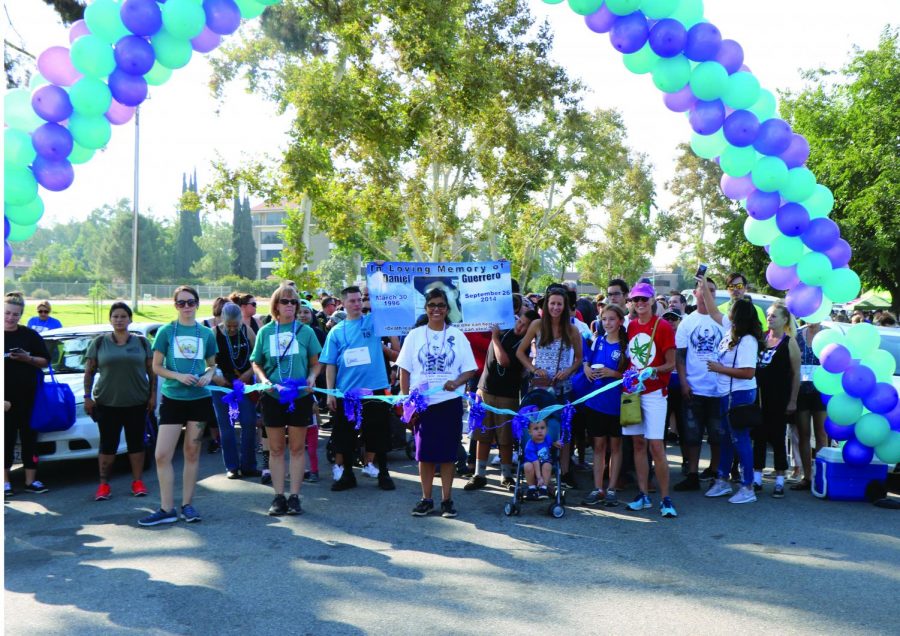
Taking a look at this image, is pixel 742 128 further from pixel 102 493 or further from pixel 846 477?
pixel 102 493

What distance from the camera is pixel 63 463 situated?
371 inches

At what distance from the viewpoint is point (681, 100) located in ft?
25.7

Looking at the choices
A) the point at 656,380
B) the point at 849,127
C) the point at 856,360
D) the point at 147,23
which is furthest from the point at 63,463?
the point at 849,127

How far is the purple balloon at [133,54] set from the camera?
666 cm

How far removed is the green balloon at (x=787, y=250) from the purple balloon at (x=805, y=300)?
273 millimetres

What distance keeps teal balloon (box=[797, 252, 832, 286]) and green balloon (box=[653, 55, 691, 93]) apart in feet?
6.75

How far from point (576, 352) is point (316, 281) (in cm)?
1480

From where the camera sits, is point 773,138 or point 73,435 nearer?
point 773,138

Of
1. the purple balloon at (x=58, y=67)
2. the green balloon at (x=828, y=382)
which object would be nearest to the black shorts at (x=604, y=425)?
the green balloon at (x=828, y=382)

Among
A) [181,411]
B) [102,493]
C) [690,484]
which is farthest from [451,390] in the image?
[102,493]

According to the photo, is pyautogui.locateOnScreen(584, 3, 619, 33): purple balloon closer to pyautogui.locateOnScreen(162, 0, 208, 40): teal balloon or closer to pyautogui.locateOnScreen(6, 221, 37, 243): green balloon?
pyautogui.locateOnScreen(162, 0, 208, 40): teal balloon

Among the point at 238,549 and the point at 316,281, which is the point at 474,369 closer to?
the point at 238,549

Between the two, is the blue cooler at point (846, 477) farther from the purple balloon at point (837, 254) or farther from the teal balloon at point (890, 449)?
the purple balloon at point (837, 254)

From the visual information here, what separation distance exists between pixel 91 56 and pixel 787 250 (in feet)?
21.3
